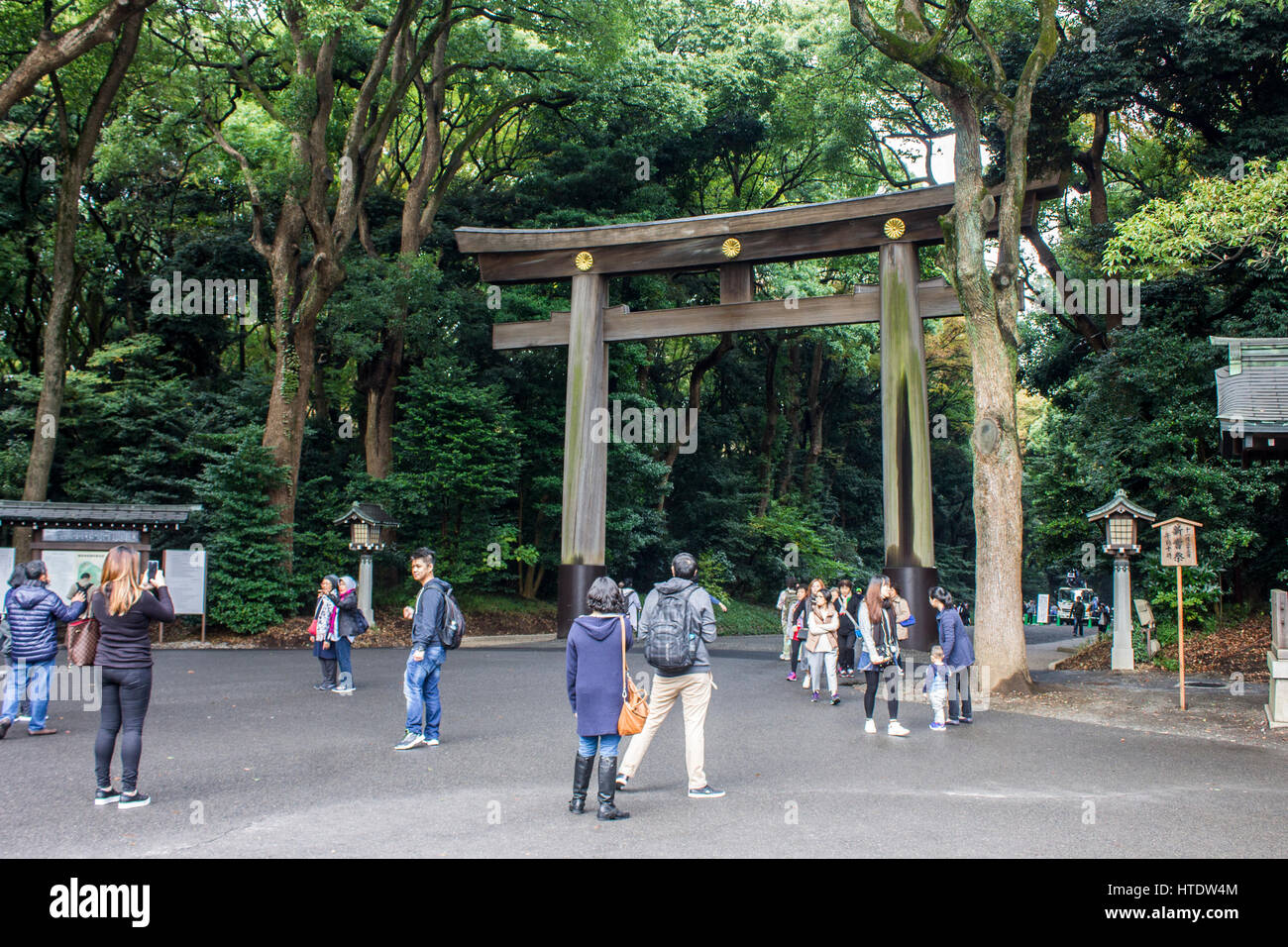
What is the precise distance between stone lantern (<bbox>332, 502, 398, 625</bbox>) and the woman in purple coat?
13.0m

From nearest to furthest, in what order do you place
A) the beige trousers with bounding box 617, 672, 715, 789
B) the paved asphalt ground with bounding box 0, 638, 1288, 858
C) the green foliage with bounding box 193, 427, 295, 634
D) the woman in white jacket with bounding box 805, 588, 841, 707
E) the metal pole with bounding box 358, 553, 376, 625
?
the paved asphalt ground with bounding box 0, 638, 1288, 858 → the beige trousers with bounding box 617, 672, 715, 789 → the woman in white jacket with bounding box 805, 588, 841, 707 → the metal pole with bounding box 358, 553, 376, 625 → the green foliage with bounding box 193, 427, 295, 634

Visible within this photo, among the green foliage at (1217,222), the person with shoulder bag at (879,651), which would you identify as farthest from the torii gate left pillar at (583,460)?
the green foliage at (1217,222)

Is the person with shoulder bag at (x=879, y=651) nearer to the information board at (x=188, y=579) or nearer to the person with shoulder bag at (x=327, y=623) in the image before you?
the person with shoulder bag at (x=327, y=623)

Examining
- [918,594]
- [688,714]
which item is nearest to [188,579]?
[918,594]

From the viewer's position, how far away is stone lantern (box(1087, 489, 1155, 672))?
15.3m

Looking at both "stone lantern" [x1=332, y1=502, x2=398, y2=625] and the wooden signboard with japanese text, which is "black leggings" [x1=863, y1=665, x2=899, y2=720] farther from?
"stone lantern" [x1=332, y1=502, x2=398, y2=625]

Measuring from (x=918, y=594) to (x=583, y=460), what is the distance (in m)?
6.73

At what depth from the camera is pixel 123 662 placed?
5.97 metres

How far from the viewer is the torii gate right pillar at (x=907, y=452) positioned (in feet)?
51.5

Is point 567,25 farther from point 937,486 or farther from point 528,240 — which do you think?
point 937,486

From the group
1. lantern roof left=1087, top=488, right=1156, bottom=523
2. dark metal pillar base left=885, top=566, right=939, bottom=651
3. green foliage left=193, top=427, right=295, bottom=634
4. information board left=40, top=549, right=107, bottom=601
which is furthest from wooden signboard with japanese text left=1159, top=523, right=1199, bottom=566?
information board left=40, top=549, right=107, bottom=601

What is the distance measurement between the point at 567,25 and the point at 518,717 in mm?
16992

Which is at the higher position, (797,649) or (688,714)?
(688,714)

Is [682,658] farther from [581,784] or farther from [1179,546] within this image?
[1179,546]
